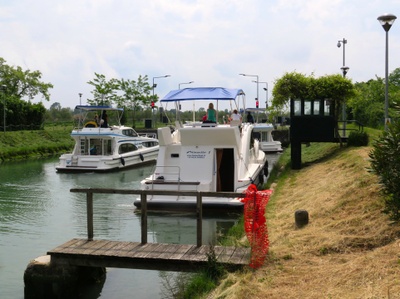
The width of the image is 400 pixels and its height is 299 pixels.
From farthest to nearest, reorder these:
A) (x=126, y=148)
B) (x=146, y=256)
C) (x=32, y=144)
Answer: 1. (x=32, y=144)
2. (x=126, y=148)
3. (x=146, y=256)

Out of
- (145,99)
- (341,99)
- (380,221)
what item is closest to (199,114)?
(341,99)

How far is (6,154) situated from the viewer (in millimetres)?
40188

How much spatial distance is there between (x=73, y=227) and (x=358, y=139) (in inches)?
494

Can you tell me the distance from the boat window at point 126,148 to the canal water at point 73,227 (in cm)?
593

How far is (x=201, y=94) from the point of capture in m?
19.8

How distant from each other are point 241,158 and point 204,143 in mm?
1403

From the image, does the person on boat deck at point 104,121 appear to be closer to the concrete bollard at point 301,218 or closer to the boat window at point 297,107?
the boat window at point 297,107

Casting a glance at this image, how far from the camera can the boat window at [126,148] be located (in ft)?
110

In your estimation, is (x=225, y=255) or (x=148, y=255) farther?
(x=148, y=255)

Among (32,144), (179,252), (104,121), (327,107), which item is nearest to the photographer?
(179,252)

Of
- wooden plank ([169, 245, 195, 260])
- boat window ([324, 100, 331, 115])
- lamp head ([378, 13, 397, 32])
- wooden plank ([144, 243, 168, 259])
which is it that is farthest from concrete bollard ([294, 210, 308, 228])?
boat window ([324, 100, 331, 115])

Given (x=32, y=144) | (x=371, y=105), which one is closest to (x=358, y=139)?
(x=371, y=105)

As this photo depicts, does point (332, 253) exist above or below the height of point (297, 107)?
below

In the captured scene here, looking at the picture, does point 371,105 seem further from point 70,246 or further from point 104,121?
point 70,246
